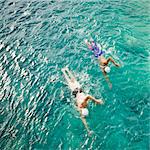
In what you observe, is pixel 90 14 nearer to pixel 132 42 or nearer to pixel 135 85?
pixel 132 42

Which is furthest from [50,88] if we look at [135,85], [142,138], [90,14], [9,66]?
[90,14]

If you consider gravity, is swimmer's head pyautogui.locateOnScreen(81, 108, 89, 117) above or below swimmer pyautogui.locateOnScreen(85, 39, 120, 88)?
below

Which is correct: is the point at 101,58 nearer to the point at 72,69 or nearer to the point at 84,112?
the point at 72,69

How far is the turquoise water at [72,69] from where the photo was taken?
2142 cm

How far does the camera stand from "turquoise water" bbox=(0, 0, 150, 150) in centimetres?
2142

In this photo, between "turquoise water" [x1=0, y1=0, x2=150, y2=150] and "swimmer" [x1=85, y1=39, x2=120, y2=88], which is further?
"swimmer" [x1=85, y1=39, x2=120, y2=88]

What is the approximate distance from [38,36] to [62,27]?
110 inches

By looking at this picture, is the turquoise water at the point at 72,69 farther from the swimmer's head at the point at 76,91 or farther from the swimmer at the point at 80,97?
the swimmer's head at the point at 76,91

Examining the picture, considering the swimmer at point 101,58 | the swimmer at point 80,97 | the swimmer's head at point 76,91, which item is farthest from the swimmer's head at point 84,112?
the swimmer at point 101,58

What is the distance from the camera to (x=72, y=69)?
25984 mm

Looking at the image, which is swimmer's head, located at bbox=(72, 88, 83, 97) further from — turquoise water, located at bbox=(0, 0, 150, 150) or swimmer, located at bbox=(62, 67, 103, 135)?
turquoise water, located at bbox=(0, 0, 150, 150)

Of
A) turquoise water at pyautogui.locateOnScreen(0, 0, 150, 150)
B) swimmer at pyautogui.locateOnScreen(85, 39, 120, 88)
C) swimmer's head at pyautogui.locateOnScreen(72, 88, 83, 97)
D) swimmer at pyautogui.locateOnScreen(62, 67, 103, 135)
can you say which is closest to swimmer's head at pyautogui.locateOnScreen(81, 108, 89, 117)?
swimmer at pyautogui.locateOnScreen(62, 67, 103, 135)

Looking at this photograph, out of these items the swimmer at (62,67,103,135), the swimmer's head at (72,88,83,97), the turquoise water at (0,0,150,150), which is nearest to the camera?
the swimmer at (62,67,103,135)

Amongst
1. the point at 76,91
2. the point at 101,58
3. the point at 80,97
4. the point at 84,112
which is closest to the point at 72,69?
the point at 101,58
